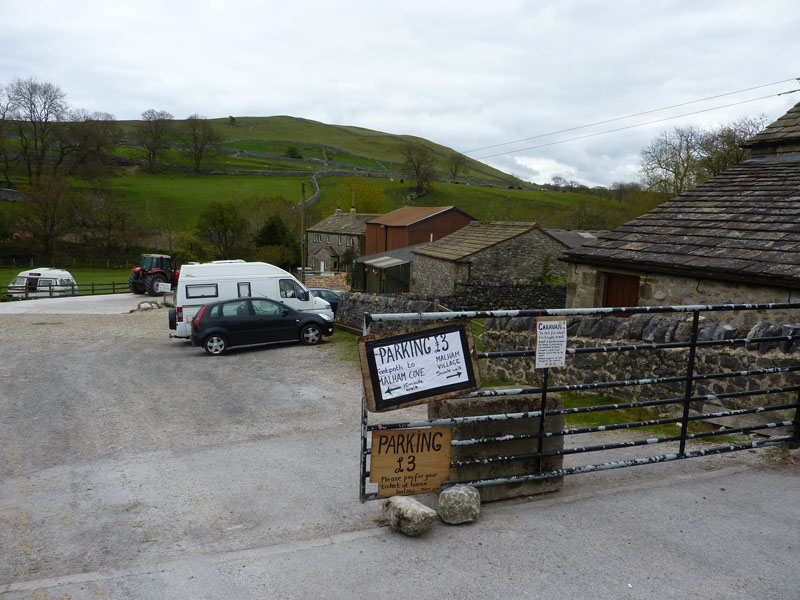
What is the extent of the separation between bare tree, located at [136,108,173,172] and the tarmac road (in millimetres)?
95981

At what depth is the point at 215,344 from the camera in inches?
639

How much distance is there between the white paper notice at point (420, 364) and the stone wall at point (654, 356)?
402cm

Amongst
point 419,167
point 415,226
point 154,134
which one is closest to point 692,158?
point 415,226

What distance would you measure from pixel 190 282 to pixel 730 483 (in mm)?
17155

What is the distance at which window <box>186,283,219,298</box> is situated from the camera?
19.1 meters

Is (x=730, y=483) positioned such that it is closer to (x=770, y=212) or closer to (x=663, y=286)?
(x=663, y=286)

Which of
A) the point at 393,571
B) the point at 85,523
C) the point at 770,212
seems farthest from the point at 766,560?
the point at 770,212

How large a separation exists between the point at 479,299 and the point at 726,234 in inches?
633

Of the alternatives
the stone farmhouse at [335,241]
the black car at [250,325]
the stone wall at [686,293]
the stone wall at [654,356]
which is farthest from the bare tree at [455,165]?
the stone wall at [654,356]

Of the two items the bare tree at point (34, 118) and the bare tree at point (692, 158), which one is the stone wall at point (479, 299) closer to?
the bare tree at point (692, 158)

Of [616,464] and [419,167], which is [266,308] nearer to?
[616,464]

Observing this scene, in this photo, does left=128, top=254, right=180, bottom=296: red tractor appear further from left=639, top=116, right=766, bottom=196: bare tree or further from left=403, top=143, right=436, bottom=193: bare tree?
left=403, top=143, right=436, bottom=193: bare tree

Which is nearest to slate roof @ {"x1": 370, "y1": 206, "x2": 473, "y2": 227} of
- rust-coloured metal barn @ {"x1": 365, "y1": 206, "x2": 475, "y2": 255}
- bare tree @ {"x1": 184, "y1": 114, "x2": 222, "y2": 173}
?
rust-coloured metal barn @ {"x1": 365, "y1": 206, "x2": 475, "y2": 255}

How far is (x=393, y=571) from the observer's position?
3.89 meters
